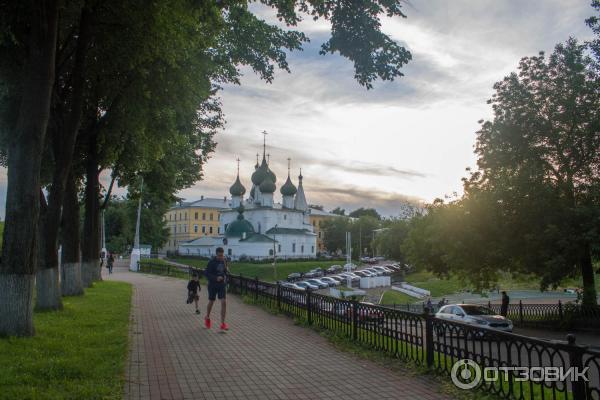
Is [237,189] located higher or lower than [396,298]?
higher

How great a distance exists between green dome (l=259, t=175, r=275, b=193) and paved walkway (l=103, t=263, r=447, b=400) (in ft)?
229

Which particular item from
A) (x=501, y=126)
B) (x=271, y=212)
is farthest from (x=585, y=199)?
(x=271, y=212)

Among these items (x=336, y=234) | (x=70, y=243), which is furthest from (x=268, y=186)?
(x=70, y=243)

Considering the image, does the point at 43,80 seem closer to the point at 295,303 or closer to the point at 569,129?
the point at 295,303

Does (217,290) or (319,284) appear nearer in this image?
(217,290)

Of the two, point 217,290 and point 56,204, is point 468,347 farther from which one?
point 56,204

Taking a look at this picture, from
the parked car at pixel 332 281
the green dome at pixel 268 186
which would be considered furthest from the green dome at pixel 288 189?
the parked car at pixel 332 281

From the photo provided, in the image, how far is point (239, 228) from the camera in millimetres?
79750

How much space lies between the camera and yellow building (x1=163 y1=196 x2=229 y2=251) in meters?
109

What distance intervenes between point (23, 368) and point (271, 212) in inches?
2998

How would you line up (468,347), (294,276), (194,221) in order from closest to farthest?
(468,347) → (294,276) → (194,221)

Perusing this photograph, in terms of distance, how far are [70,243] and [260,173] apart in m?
67.6

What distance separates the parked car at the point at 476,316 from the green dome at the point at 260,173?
65.4m

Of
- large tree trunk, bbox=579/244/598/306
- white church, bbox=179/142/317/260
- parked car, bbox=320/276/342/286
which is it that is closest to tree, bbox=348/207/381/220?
white church, bbox=179/142/317/260
